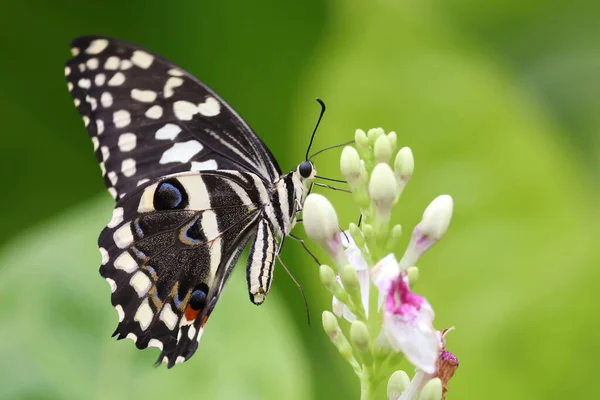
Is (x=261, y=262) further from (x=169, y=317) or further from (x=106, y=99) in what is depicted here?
(x=106, y=99)

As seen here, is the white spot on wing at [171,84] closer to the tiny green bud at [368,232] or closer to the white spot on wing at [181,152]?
the white spot on wing at [181,152]

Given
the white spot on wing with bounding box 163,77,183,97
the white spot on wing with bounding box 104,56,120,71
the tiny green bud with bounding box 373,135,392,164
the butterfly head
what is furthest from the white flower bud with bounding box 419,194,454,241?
the white spot on wing with bounding box 104,56,120,71

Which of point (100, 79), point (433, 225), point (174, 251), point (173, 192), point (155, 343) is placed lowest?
point (155, 343)

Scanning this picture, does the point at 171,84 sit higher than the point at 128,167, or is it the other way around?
the point at 171,84

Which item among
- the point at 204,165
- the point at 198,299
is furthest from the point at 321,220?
the point at 204,165

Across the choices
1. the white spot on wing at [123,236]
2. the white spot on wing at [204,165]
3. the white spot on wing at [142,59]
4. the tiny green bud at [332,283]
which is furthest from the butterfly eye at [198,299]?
the white spot on wing at [142,59]

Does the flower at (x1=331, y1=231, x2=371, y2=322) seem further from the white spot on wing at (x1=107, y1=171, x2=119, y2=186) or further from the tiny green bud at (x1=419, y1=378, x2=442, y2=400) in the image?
the white spot on wing at (x1=107, y1=171, x2=119, y2=186)

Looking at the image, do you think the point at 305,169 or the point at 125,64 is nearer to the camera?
the point at 305,169
